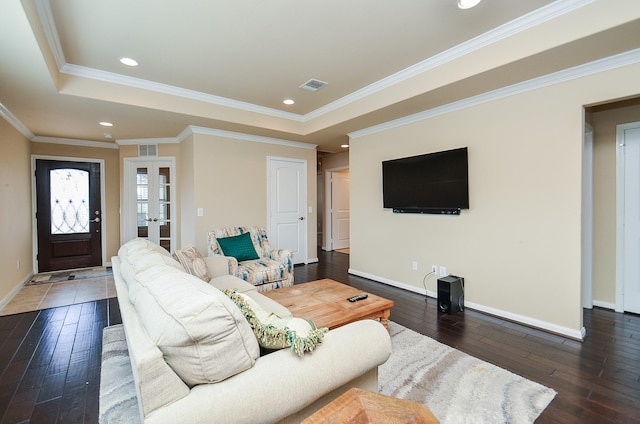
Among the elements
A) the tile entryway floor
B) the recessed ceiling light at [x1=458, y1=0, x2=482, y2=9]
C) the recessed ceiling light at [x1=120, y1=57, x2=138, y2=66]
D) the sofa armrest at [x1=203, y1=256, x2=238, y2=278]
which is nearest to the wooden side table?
the recessed ceiling light at [x1=458, y1=0, x2=482, y2=9]

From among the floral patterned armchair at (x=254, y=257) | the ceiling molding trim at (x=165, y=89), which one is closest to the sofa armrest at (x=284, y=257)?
the floral patterned armchair at (x=254, y=257)

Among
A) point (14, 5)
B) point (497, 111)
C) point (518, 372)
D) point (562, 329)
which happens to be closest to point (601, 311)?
point (562, 329)

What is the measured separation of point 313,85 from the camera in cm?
372

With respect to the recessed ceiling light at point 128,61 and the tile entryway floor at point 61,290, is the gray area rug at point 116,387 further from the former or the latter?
the recessed ceiling light at point 128,61

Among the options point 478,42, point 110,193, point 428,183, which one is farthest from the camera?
point 110,193

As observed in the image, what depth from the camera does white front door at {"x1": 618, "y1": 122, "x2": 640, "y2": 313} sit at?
324 centimetres

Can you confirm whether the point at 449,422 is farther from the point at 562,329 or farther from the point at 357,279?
the point at 357,279

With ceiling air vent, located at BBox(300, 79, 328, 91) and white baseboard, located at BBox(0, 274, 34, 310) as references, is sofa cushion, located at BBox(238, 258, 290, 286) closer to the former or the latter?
ceiling air vent, located at BBox(300, 79, 328, 91)

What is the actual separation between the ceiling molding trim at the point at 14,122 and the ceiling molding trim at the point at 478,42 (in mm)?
4294

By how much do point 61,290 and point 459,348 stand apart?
17.1 ft

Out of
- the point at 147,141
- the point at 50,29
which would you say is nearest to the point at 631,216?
the point at 50,29

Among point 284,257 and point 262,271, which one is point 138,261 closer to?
point 262,271

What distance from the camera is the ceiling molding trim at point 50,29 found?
2.16m

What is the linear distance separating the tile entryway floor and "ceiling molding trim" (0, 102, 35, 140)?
2.34 meters
